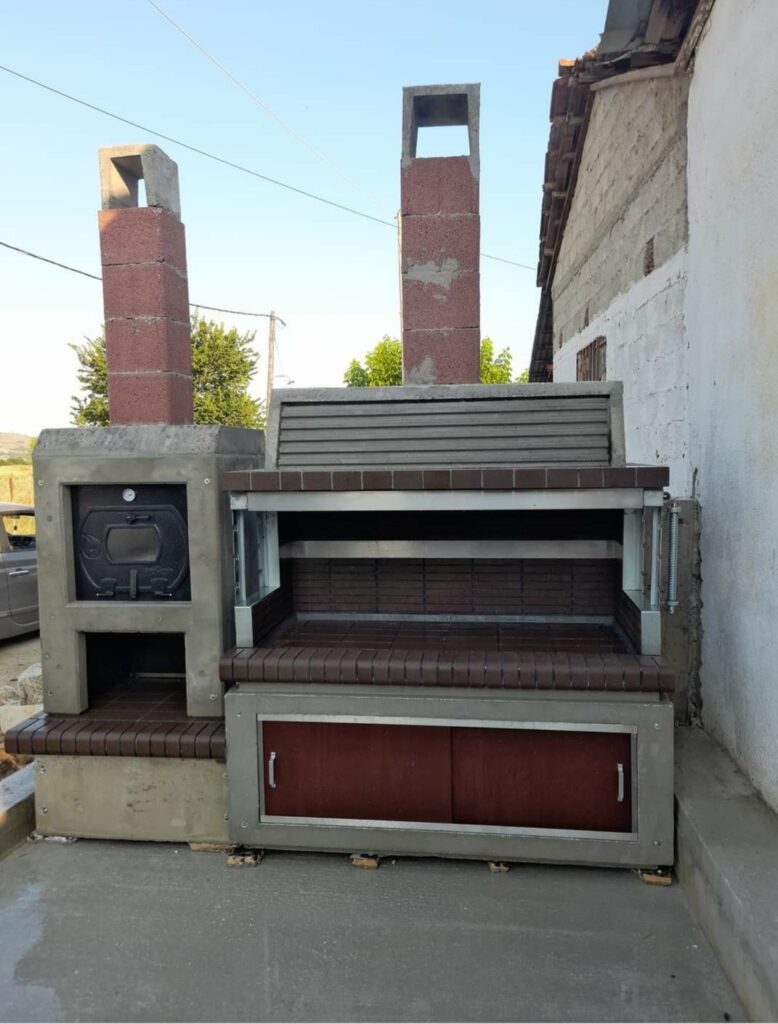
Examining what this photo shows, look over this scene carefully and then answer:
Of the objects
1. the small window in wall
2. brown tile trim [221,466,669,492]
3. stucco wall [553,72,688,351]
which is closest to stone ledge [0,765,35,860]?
brown tile trim [221,466,669,492]

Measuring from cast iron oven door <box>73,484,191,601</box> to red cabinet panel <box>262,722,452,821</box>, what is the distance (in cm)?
97

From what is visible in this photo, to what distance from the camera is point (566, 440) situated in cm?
375

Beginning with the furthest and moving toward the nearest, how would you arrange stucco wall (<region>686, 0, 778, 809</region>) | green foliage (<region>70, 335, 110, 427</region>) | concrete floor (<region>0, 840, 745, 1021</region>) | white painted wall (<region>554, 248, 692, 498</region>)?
green foliage (<region>70, 335, 110, 427</region>) < white painted wall (<region>554, 248, 692, 498</region>) < stucco wall (<region>686, 0, 778, 809</region>) < concrete floor (<region>0, 840, 745, 1021</region>)

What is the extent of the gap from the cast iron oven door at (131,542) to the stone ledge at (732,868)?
260cm

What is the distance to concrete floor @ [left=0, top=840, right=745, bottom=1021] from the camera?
2518 millimetres

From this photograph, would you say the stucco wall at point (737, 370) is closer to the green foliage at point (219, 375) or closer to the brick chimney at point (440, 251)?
the brick chimney at point (440, 251)

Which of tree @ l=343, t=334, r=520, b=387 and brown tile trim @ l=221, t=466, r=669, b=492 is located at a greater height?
tree @ l=343, t=334, r=520, b=387

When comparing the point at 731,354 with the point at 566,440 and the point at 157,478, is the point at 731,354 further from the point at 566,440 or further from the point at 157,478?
the point at 157,478

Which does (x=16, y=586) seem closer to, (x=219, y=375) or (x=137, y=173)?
(x=137, y=173)

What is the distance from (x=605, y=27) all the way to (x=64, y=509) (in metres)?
4.58

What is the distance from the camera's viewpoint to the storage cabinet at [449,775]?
3.28 m

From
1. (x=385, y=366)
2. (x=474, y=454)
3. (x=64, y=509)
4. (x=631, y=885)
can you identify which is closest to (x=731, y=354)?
(x=474, y=454)

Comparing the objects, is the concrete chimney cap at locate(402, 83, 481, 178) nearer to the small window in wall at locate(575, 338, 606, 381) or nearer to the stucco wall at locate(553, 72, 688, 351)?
the stucco wall at locate(553, 72, 688, 351)

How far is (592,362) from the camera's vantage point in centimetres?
775
